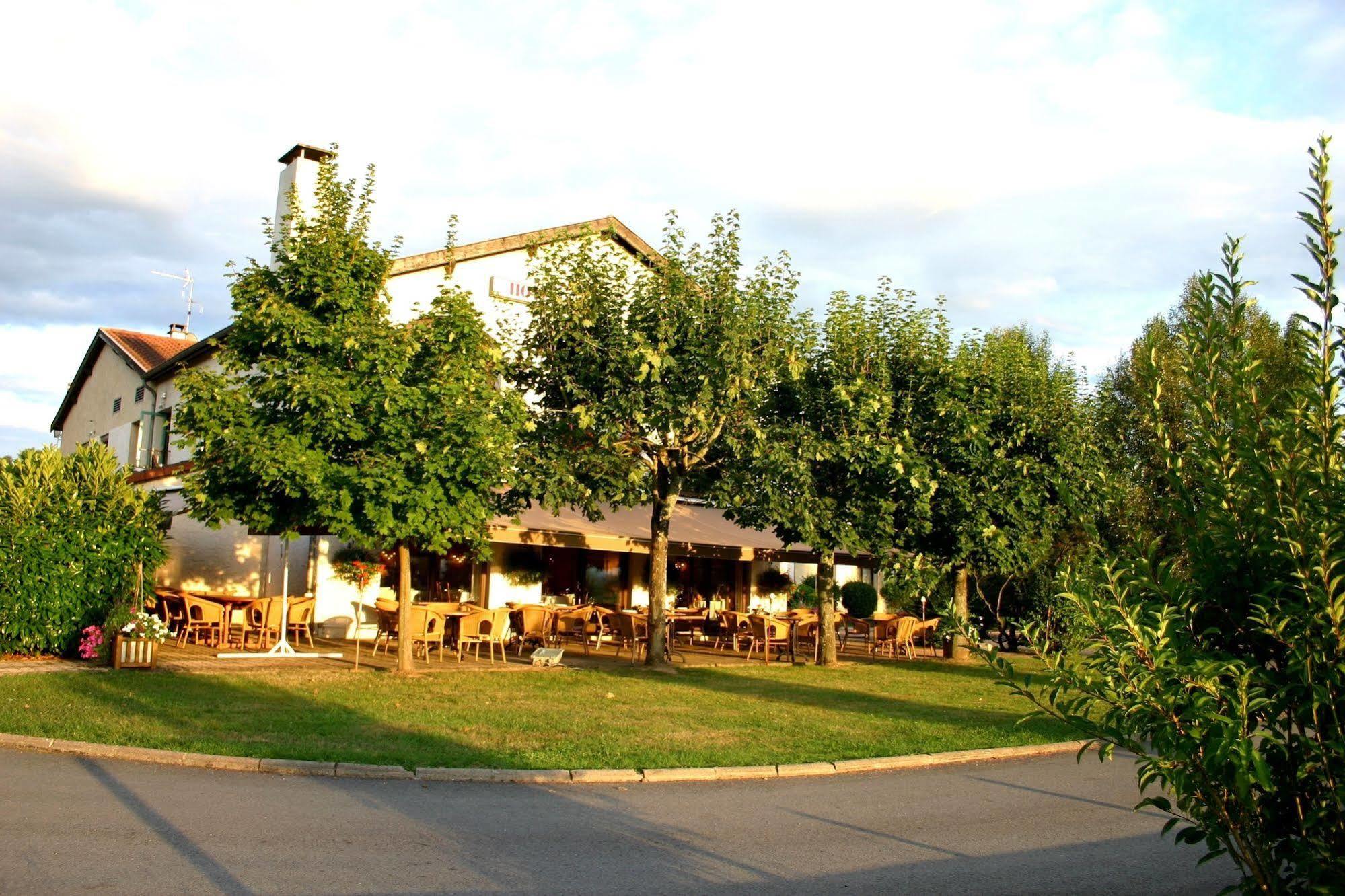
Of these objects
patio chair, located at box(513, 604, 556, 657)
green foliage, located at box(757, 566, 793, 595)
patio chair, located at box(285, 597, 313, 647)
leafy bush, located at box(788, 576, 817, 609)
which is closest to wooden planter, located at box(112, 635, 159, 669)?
patio chair, located at box(285, 597, 313, 647)

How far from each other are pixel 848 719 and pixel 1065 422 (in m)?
9.11

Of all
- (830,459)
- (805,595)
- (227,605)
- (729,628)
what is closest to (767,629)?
(729,628)

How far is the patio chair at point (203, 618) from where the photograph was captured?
18.2m

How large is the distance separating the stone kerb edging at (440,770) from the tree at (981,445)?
28.6ft

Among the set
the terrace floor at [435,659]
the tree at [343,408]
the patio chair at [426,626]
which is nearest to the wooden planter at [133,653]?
the terrace floor at [435,659]

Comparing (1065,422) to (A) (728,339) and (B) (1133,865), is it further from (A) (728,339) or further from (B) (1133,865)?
(B) (1133,865)

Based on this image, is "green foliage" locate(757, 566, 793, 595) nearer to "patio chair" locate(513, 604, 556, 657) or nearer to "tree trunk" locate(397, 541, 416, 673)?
"patio chair" locate(513, 604, 556, 657)

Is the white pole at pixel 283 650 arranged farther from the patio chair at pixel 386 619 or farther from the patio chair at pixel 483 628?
the patio chair at pixel 483 628

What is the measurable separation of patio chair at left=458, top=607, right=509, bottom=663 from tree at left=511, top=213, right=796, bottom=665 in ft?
8.02

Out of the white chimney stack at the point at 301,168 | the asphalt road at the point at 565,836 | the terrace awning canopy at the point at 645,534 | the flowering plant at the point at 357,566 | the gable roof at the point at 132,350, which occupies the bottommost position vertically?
the asphalt road at the point at 565,836

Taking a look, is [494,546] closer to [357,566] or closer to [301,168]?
[357,566]

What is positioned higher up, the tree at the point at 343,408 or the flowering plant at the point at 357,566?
the tree at the point at 343,408

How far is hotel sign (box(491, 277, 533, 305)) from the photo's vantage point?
22.7 metres

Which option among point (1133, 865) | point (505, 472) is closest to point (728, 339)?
point (505, 472)
